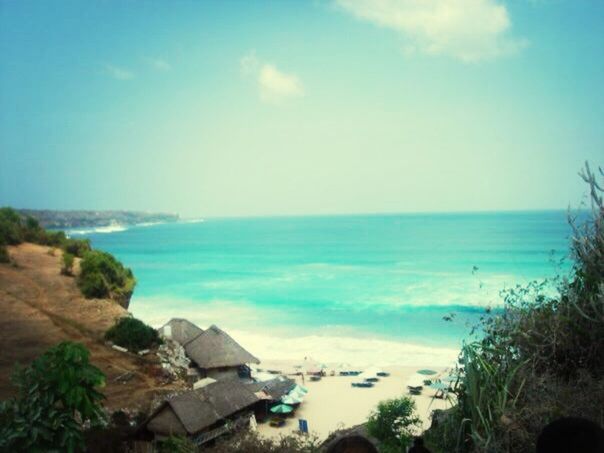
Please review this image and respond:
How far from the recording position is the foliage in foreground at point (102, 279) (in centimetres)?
2227

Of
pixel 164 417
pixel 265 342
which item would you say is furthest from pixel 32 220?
pixel 164 417

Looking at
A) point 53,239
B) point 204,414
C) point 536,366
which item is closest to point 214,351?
point 204,414

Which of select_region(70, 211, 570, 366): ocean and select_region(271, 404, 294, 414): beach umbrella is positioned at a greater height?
select_region(271, 404, 294, 414): beach umbrella

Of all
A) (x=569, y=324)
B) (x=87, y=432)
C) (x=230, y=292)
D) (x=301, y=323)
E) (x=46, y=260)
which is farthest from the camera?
(x=230, y=292)

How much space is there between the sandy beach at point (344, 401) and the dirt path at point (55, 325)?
4.34 metres

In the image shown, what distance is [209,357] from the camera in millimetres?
18141

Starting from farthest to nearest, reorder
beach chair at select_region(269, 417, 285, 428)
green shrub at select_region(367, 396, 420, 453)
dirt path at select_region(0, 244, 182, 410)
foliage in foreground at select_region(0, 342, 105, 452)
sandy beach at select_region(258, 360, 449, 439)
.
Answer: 1. sandy beach at select_region(258, 360, 449, 439)
2. beach chair at select_region(269, 417, 285, 428)
3. dirt path at select_region(0, 244, 182, 410)
4. green shrub at select_region(367, 396, 420, 453)
5. foliage in foreground at select_region(0, 342, 105, 452)

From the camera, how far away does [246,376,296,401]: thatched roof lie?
15.4 meters

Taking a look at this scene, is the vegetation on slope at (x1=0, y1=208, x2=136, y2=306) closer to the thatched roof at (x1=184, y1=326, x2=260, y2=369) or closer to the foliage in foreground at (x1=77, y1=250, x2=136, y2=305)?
the foliage in foreground at (x1=77, y1=250, x2=136, y2=305)

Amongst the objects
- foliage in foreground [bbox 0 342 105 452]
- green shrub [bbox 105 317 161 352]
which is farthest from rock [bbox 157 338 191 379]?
foliage in foreground [bbox 0 342 105 452]

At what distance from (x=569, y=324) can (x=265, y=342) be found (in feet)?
83.2

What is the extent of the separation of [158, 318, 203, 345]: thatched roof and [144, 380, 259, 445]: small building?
6659mm

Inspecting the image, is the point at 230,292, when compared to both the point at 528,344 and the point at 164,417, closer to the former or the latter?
the point at 164,417

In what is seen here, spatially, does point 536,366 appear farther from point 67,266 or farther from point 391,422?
point 67,266
